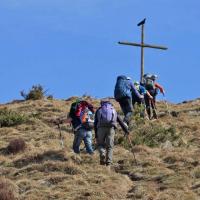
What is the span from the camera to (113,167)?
67.1 feet

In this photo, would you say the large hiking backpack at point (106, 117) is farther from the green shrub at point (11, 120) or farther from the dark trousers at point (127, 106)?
the green shrub at point (11, 120)

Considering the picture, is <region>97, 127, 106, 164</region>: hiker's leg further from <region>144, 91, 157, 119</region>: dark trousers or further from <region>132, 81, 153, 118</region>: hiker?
<region>144, 91, 157, 119</region>: dark trousers

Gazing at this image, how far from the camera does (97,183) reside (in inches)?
729

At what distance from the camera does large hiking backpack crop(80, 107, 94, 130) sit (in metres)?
21.8

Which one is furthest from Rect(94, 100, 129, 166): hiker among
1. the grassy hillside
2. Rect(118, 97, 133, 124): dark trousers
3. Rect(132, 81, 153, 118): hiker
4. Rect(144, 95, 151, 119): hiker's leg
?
Rect(144, 95, 151, 119): hiker's leg

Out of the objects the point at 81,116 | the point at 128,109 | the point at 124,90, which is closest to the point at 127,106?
the point at 128,109

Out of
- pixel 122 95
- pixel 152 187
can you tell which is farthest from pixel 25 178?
pixel 122 95

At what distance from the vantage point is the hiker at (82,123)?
71.6ft

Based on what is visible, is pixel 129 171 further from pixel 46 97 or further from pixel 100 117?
pixel 46 97

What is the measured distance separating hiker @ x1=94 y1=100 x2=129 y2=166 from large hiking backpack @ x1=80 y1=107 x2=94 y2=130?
1.50m

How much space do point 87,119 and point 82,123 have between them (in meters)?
0.18

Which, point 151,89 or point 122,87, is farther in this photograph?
point 151,89

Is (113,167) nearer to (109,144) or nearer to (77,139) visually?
(109,144)

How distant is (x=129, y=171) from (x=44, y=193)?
3.01m
